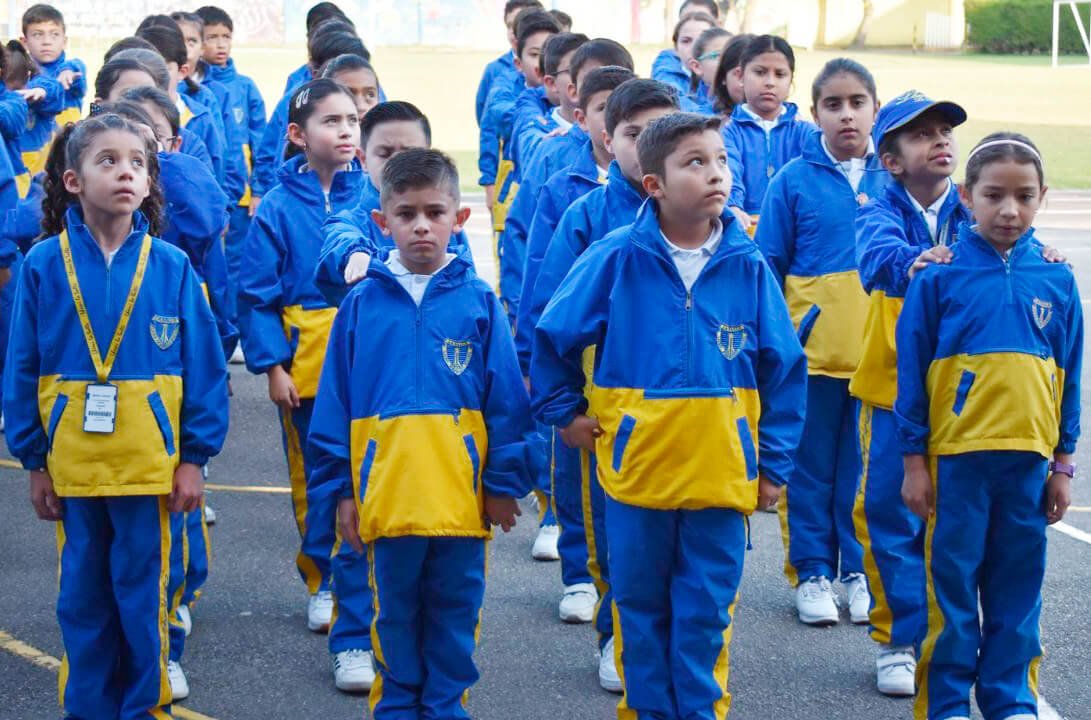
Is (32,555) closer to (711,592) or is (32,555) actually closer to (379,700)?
(379,700)

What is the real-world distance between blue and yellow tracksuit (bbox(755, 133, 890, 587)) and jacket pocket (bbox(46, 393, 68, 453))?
8.85 ft

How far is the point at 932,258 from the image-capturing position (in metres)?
4.62

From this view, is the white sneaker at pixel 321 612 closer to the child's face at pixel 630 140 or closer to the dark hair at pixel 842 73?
the child's face at pixel 630 140

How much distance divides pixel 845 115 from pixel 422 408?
238cm

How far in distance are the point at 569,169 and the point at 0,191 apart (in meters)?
2.74

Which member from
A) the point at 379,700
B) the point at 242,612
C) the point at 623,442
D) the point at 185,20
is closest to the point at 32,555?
the point at 242,612

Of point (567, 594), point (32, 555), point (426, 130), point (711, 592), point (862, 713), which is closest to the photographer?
point (711, 592)

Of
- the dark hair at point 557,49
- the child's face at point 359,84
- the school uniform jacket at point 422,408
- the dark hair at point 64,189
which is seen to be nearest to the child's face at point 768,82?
the dark hair at point 557,49

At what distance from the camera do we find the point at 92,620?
15.3ft

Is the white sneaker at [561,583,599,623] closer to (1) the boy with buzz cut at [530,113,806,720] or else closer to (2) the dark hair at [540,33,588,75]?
(1) the boy with buzz cut at [530,113,806,720]

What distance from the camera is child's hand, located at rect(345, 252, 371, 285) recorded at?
4.76m

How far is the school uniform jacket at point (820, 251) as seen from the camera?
5875mm

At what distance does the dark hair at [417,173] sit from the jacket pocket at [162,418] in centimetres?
89

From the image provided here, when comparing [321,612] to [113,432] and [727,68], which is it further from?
[727,68]
